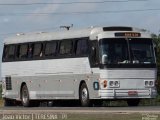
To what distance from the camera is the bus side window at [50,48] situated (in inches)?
1468

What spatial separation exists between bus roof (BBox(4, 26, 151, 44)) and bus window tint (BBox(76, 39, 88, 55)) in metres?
0.28

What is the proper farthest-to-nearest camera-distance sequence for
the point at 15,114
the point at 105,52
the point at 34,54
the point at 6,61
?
1. the point at 6,61
2. the point at 34,54
3. the point at 105,52
4. the point at 15,114

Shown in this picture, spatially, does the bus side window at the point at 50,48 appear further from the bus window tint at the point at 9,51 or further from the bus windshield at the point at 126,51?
the bus windshield at the point at 126,51

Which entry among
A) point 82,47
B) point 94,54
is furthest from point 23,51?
point 94,54

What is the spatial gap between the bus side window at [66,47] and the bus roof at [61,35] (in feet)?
0.84

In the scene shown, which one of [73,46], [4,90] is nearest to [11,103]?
[4,90]

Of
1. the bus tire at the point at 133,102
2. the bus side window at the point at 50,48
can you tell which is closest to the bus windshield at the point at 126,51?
the bus tire at the point at 133,102

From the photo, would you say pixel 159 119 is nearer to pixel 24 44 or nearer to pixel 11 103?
pixel 24 44

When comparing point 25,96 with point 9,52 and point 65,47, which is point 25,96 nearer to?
point 9,52

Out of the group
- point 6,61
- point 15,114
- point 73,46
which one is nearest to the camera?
point 15,114

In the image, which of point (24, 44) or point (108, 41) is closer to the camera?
point (108, 41)

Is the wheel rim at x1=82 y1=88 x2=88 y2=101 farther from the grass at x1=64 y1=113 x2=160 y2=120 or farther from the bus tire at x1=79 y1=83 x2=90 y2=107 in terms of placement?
the grass at x1=64 y1=113 x2=160 y2=120

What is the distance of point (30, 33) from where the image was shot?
40.3 m

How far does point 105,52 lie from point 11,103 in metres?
11.6
